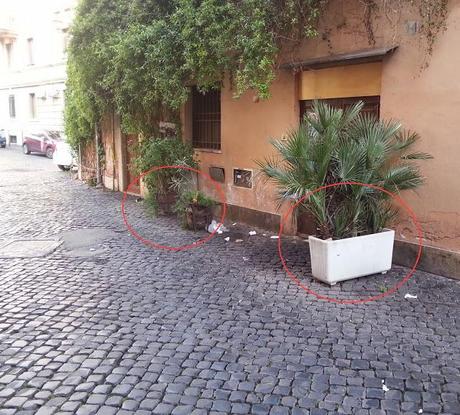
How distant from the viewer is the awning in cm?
616

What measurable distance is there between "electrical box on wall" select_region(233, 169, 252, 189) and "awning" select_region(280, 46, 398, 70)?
1.99 metres

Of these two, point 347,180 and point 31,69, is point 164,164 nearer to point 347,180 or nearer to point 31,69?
point 347,180

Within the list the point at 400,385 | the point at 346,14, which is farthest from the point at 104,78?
the point at 400,385

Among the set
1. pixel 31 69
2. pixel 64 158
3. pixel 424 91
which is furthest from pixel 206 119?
pixel 31 69

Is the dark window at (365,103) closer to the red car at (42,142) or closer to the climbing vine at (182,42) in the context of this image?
the climbing vine at (182,42)

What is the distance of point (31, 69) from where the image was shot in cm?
2952

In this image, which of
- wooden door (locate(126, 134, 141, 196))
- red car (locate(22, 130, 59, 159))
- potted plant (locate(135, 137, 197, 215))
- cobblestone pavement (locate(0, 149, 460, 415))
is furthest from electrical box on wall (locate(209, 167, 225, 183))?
red car (locate(22, 130, 59, 159))

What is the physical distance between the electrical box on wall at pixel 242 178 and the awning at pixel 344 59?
78.3 inches

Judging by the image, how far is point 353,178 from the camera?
5.61m

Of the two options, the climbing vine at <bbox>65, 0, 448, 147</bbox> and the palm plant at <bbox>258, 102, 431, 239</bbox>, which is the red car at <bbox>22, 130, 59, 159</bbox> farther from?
the palm plant at <bbox>258, 102, 431, 239</bbox>

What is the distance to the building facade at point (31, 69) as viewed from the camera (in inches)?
1065

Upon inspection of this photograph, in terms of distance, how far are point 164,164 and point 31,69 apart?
931 inches

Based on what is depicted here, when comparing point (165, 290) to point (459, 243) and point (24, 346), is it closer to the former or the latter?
point (24, 346)

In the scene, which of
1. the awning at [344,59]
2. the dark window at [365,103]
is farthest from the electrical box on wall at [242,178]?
the awning at [344,59]
